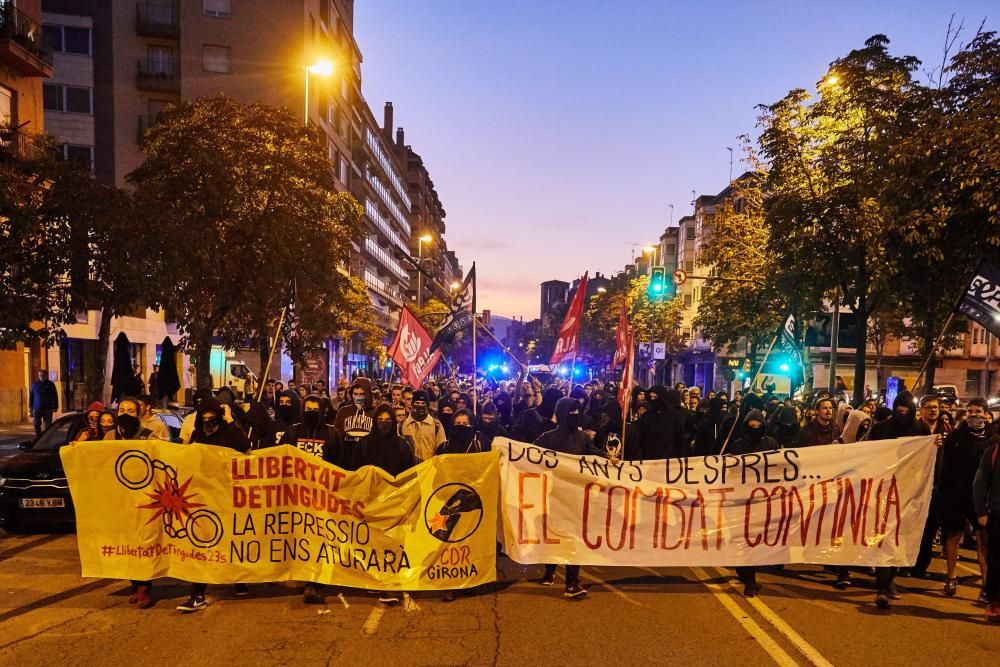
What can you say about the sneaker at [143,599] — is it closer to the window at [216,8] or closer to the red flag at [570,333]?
the red flag at [570,333]

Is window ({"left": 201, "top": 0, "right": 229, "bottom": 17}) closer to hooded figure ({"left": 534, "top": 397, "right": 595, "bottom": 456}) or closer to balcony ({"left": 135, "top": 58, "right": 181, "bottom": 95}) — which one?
balcony ({"left": 135, "top": 58, "right": 181, "bottom": 95})

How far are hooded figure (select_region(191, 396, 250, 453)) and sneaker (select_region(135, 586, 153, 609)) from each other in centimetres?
133

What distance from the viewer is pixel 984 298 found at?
831 cm

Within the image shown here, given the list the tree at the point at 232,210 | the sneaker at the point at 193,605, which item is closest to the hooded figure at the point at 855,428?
the sneaker at the point at 193,605

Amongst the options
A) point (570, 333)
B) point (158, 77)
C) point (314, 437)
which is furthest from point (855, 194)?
point (158, 77)

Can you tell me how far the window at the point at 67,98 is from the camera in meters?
35.8

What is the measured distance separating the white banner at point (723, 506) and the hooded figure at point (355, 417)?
1.72 m

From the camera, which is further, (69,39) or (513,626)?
(69,39)

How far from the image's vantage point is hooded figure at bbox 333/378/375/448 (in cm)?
774

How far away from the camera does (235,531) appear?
21.5 feet

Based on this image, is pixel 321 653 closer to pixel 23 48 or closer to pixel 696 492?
pixel 696 492

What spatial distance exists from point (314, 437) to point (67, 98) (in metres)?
37.1

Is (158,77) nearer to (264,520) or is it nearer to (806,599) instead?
(264,520)

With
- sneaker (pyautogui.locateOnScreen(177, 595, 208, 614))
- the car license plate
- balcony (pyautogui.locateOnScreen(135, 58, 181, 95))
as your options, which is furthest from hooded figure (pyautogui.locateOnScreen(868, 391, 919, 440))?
balcony (pyautogui.locateOnScreen(135, 58, 181, 95))
